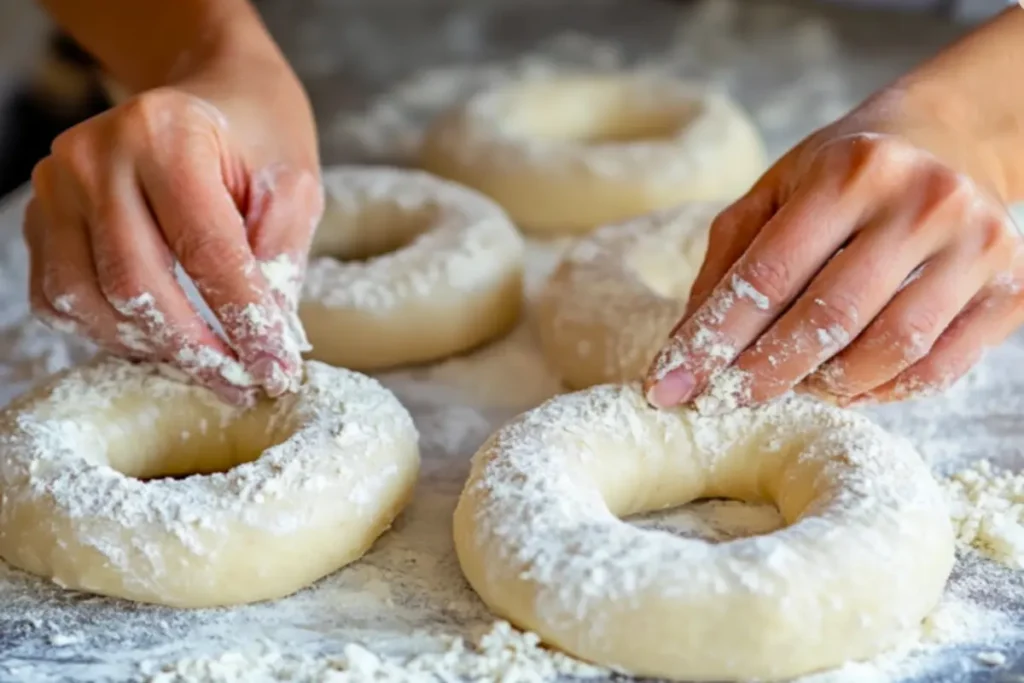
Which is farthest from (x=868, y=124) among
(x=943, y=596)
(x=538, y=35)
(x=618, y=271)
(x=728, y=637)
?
(x=538, y=35)

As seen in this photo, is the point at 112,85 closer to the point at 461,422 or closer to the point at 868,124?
the point at 461,422

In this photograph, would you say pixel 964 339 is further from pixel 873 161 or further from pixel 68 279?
pixel 68 279

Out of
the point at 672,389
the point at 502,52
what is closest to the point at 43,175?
the point at 672,389

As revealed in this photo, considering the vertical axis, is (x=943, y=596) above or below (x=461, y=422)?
above

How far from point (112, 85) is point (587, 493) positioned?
1.63 meters

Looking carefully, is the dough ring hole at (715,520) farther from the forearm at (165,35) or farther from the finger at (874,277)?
the forearm at (165,35)

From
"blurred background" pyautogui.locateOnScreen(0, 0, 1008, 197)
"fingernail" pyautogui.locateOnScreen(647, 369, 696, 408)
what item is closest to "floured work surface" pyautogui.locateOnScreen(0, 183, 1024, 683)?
"fingernail" pyautogui.locateOnScreen(647, 369, 696, 408)

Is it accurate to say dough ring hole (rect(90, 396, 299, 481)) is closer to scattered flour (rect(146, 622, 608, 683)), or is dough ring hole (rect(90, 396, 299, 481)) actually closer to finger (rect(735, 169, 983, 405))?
scattered flour (rect(146, 622, 608, 683))

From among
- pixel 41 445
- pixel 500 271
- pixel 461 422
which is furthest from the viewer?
pixel 500 271

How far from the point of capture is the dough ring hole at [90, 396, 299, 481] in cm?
143

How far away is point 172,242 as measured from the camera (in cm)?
138

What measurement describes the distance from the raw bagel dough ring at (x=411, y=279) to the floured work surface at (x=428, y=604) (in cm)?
5

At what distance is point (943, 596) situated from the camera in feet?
4.10

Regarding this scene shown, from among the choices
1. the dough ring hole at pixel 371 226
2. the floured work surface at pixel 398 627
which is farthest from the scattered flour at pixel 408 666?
the dough ring hole at pixel 371 226
